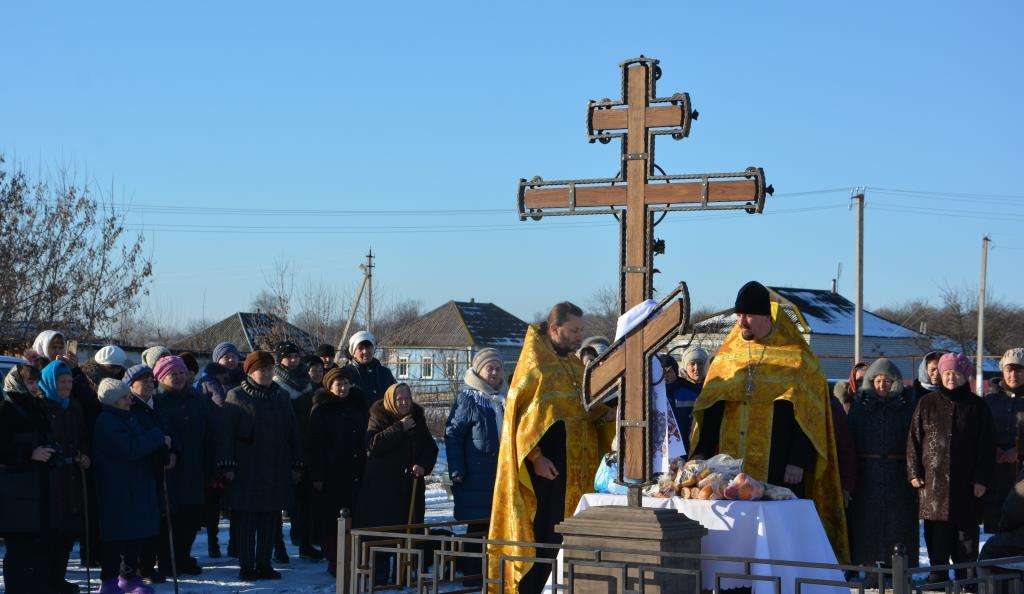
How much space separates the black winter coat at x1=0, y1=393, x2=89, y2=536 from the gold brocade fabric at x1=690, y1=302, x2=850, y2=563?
14.2 feet

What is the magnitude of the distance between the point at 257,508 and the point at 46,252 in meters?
12.5

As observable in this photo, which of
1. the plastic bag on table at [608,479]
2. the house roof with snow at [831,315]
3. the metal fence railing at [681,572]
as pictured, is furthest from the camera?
the house roof with snow at [831,315]

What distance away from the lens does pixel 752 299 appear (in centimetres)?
783

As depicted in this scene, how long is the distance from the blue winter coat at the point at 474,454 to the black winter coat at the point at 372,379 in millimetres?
2517

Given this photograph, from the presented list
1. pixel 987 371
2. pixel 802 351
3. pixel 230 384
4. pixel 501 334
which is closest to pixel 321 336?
pixel 230 384

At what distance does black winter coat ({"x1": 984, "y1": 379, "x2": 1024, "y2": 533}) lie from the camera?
36.5 feet

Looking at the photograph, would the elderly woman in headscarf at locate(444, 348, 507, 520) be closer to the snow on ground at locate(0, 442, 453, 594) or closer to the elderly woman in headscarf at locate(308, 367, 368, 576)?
the snow on ground at locate(0, 442, 453, 594)

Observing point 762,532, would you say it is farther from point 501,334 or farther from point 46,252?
point 501,334

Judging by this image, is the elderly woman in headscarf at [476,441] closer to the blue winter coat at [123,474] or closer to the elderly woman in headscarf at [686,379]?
the elderly woman in headscarf at [686,379]

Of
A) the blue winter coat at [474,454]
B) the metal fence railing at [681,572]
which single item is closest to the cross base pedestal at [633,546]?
the metal fence railing at [681,572]

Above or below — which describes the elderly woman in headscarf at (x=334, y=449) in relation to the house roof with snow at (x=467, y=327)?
below

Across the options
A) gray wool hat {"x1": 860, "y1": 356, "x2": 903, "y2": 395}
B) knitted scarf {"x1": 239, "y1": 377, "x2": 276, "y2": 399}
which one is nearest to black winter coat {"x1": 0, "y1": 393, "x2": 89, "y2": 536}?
knitted scarf {"x1": 239, "y1": 377, "x2": 276, "y2": 399}

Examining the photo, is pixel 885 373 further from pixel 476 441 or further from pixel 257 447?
pixel 257 447

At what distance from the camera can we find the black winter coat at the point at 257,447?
36.1 ft
